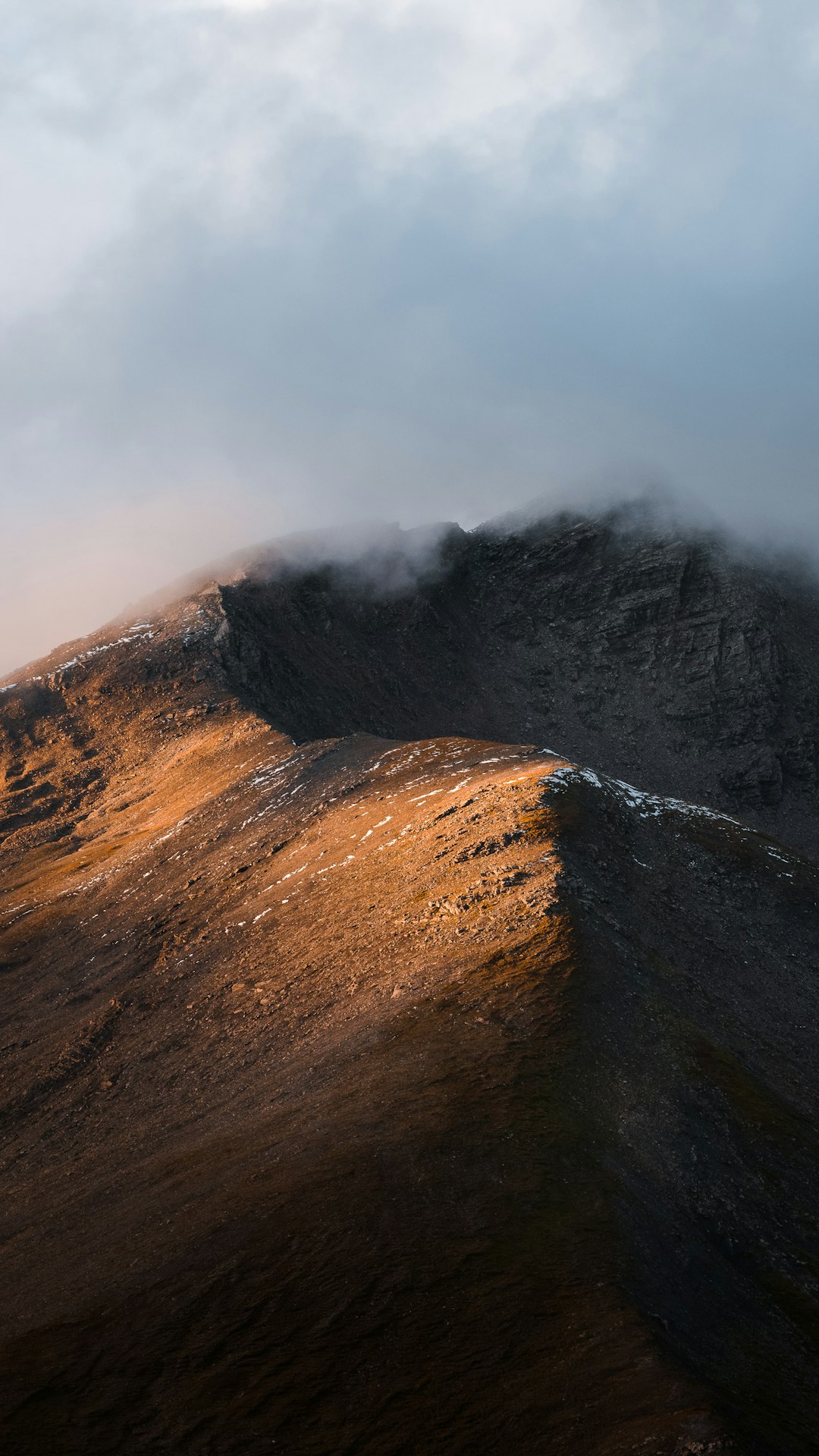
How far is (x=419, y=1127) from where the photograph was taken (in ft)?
131

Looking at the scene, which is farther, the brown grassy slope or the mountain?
the mountain

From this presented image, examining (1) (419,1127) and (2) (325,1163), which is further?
(1) (419,1127)

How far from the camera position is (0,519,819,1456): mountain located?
28344mm

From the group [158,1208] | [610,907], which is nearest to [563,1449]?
[158,1208]

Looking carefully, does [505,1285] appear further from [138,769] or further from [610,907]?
[138,769]

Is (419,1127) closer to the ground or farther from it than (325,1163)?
closer to the ground

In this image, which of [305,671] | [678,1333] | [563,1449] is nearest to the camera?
[563,1449]

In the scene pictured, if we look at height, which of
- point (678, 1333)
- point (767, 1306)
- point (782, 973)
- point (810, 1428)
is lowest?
point (782, 973)

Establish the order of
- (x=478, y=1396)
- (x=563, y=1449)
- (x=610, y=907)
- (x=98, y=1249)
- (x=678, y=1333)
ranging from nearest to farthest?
(x=563, y=1449) → (x=478, y=1396) → (x=678, y=1333) → (x=98, y=1249) → (x=610, y=907)

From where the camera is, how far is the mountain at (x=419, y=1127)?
28.3 meters

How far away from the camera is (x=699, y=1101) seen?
45.6 meters

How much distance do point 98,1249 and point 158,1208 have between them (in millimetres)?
2733

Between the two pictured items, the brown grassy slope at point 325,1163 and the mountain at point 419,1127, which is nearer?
the brown grassy slope at point 325,1163

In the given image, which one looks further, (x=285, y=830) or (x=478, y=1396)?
(x=285, y=830)
